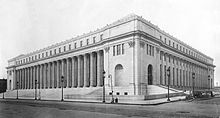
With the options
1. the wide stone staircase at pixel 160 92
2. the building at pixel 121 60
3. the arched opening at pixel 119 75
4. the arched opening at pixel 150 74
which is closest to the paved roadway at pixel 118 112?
→ the building at pixel 121 60

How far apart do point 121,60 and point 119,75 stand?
401 centimetres

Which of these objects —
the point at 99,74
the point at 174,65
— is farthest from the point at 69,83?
the point at 174,65

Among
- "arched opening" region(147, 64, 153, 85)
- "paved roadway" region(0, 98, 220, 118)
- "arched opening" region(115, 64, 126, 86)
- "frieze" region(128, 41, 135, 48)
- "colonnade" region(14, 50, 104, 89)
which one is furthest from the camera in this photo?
"colonnade" region(14, 50, 104, 89)

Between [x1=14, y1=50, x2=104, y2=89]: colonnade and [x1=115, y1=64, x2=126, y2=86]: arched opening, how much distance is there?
8.16m

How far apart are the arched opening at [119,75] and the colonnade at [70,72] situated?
26.8 ft

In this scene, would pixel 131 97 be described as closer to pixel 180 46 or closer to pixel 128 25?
pixel 128 25

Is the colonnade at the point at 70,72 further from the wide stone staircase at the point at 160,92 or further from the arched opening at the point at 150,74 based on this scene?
the wide stone staircase at the point at 160,92

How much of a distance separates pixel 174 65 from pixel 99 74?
27690 mm

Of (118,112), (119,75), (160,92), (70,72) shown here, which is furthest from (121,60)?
(118,112)

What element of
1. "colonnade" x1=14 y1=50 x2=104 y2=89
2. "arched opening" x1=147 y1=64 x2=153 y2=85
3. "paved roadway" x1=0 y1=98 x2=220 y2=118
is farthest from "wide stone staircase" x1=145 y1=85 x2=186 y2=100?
"colonnade" x1=14 y1=50 x2=104 y2=89

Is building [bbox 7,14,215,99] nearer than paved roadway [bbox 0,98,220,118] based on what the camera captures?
No

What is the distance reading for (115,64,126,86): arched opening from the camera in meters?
55.2

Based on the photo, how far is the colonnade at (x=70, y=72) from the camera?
65.8 m

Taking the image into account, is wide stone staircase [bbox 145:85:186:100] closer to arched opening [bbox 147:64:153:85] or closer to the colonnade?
arched opening [bbox 147:64:153:85]
